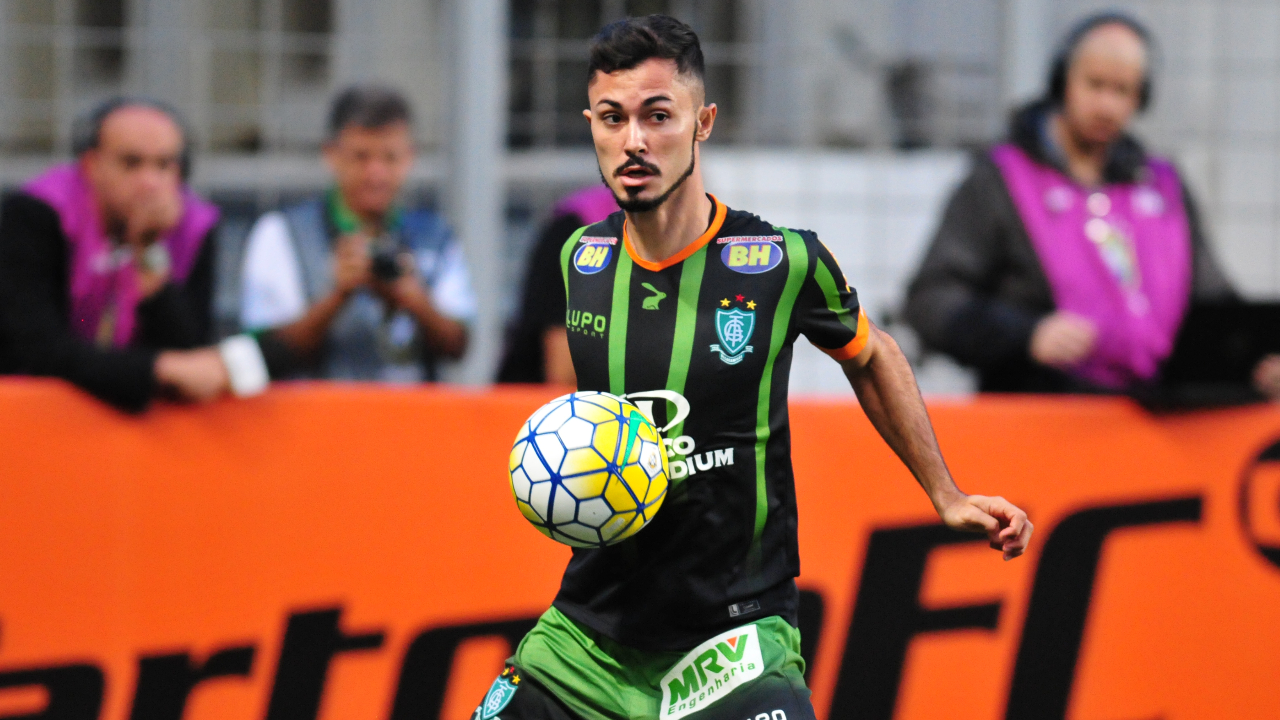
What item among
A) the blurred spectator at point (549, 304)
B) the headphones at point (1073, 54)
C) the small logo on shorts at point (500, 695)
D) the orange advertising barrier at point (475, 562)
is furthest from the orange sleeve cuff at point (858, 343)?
the headphones at point (1073, 54)

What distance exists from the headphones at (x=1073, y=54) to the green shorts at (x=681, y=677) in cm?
308

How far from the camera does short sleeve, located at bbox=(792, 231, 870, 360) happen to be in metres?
3.65

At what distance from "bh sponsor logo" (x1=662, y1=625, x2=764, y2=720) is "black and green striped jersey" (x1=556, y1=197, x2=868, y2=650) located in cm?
4

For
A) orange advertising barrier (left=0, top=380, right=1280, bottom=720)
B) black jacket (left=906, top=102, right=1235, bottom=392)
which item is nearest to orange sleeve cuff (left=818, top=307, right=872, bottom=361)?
orange advertising barrier (left=0, top=380, right=1280, bottom=720)

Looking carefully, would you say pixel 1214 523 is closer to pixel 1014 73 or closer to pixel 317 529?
pixel 1014 73

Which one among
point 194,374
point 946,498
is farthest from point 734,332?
point 194,374

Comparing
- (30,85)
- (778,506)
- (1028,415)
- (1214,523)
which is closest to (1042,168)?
(1028,415)

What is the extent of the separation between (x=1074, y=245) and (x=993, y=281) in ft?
1.07

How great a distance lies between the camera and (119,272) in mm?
5488

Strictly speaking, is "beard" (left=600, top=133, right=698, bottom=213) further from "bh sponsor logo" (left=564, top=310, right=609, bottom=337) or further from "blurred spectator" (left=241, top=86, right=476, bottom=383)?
"blurred spectator" (left=241, top=86, right=476, bottom=383)

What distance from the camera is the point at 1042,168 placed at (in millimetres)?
5832

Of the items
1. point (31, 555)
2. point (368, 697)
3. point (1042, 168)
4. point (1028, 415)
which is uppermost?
point (1042, 168)

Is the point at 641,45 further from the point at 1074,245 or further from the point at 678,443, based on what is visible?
the point at 1074,245

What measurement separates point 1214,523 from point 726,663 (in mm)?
2801
